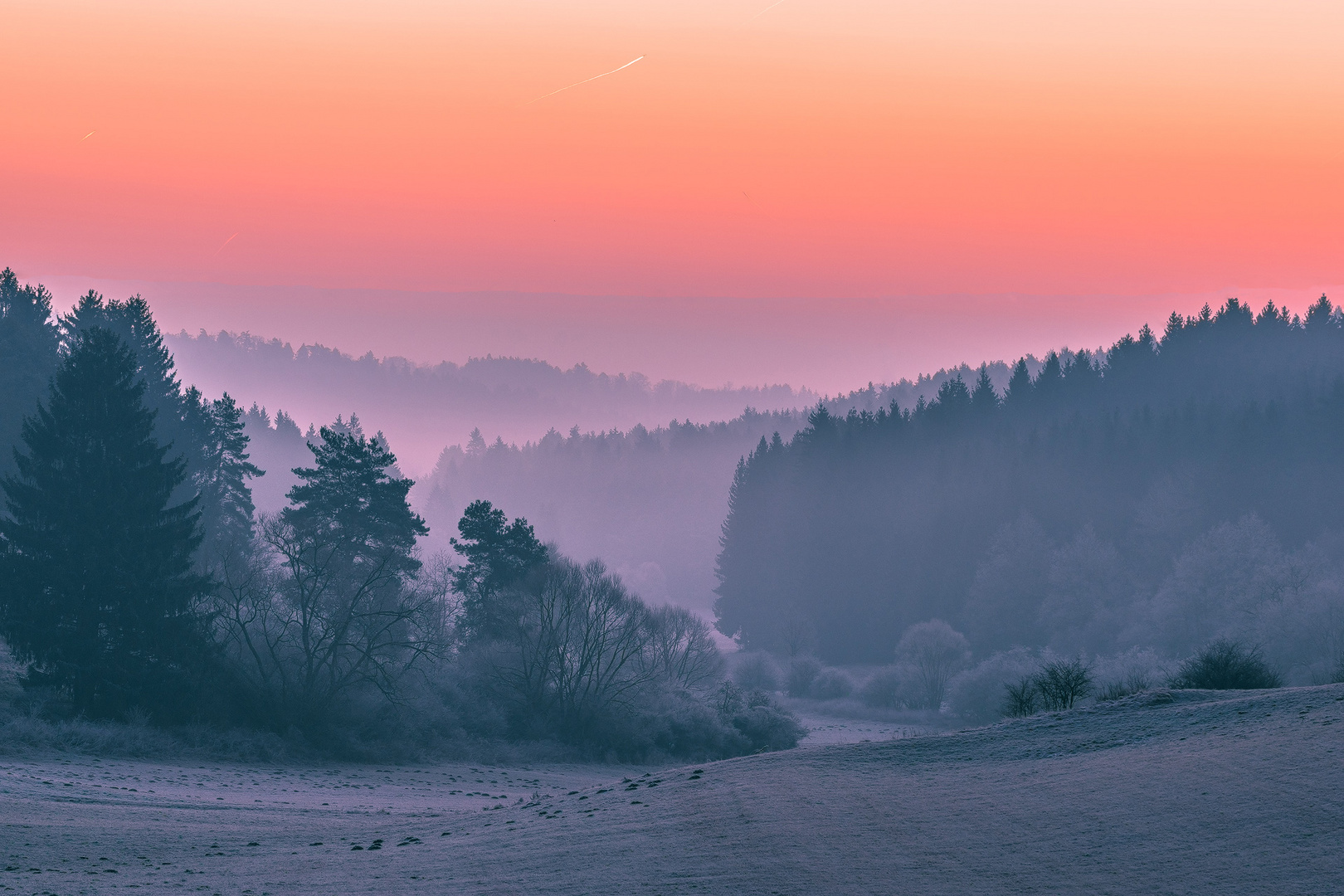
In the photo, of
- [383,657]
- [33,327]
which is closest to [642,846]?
[383,657]

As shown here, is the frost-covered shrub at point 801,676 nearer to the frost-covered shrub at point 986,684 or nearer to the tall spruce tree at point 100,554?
the frost-covered shrub at point 986,684

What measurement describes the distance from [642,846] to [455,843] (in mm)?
4680

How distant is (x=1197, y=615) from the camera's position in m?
92.2

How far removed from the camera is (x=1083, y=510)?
115875 millimetres

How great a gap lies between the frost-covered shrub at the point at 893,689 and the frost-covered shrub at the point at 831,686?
1781 millimetres

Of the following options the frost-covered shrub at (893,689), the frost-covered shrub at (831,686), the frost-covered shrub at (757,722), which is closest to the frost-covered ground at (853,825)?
the frost-covered shrub at (757,722)

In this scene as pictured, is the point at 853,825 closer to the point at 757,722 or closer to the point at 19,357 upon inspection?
the point at 757,722

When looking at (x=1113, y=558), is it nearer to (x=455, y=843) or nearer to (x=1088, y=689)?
(x=1088, y=689)

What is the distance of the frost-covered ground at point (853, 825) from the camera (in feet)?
54.0

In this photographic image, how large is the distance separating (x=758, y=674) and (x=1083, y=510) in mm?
41757

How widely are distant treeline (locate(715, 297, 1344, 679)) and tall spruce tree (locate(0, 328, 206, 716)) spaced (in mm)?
74923

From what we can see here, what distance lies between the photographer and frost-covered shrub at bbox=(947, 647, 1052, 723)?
83750 millimetres

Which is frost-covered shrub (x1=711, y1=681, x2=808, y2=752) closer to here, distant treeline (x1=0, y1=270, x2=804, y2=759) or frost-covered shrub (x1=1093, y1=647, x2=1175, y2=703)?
distant treeline (x1=0, y1=270, x2=804, y2=759)

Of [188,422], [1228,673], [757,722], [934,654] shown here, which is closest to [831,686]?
[934,654]
